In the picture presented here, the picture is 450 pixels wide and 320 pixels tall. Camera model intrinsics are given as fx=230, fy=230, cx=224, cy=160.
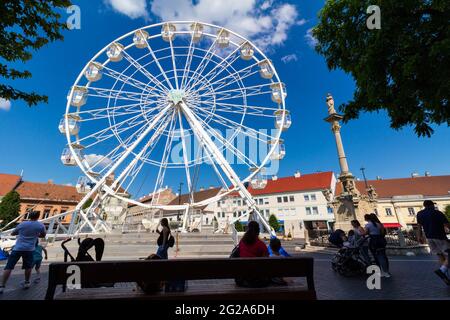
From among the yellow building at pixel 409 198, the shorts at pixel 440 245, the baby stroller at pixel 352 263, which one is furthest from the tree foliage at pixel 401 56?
the yellow building at pixel 409 198

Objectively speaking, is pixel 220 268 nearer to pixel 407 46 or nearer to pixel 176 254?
pixel 407 46

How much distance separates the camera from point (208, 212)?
158ft

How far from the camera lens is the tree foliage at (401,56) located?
4.46 meters

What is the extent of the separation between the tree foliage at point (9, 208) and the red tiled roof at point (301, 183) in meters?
41.7

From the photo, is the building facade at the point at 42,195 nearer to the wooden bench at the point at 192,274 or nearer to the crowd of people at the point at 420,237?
the wooden bench at the point at 192,274

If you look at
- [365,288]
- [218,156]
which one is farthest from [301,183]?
[365,288]

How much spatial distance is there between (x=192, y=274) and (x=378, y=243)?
17.5 feet

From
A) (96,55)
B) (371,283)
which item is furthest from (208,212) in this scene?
(371,283)

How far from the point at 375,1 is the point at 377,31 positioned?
0.64 m

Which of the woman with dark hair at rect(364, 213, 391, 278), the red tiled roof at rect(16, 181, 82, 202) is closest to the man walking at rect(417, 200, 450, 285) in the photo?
the woman with dark hair at rect(364, 213, 391, 278)

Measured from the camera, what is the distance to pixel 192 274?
278cm

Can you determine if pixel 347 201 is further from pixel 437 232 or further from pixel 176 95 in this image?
pixel 176 95
